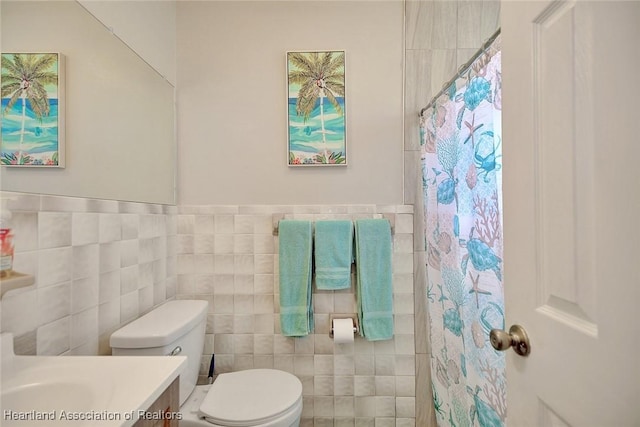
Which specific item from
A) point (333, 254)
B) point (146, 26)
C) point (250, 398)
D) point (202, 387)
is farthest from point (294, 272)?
point (146, 26)

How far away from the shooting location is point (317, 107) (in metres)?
1.61

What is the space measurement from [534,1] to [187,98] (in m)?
1.58

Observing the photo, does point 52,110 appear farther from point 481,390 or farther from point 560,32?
point 481,390

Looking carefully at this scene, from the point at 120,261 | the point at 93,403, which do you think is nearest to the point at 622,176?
the point at 93,403

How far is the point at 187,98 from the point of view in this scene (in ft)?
5.41

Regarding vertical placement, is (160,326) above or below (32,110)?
below

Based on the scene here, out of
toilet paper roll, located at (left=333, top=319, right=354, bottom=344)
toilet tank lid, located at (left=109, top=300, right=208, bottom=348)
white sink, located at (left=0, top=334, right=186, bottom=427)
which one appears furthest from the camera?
toilet paper roll, located at (left=333, top=319, right=354, bottom=344)

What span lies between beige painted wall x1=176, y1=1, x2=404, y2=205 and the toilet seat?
861 millimetres

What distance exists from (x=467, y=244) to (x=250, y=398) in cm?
104

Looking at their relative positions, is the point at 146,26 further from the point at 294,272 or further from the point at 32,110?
the point at 294,272

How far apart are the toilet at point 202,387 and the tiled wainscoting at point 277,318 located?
0.21 metres

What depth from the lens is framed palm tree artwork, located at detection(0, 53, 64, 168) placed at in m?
0.81

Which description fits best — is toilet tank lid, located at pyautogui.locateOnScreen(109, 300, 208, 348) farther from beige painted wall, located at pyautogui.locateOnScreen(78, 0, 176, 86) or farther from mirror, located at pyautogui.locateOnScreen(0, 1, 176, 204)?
beige painted wall, located at pyautogui.locateOnScreen(78, 0, 176, 86)

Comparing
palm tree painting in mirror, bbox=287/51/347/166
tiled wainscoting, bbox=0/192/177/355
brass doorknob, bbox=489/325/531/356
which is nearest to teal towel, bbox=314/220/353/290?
palm tree painting in mirror, bbox=287/51/347/166
